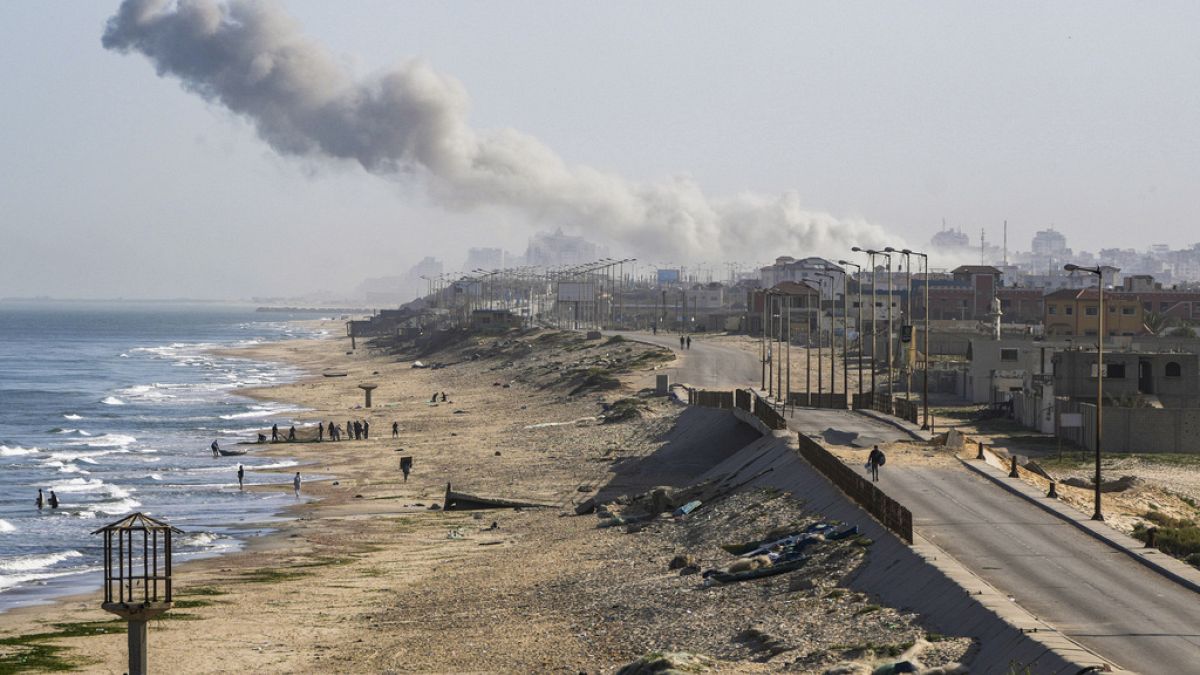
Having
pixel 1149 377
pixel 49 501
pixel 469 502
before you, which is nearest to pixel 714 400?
pixel 469 502

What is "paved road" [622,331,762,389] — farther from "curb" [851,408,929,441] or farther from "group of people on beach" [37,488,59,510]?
"group of people on beach" [37,488,59,510]

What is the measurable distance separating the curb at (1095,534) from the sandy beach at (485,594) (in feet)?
21.2

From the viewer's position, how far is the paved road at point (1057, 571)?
27.4 m

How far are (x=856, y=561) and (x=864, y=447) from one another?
→ 22761mm

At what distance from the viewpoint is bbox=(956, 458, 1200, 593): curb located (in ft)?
107

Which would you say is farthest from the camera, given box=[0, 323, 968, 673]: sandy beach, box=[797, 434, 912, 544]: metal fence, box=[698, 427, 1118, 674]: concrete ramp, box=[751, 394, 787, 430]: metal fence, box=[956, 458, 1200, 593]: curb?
box=[751, 394, 787, 430]: metal fence

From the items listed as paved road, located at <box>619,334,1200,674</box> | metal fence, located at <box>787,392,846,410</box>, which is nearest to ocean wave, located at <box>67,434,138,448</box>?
metal fence, located at <box>787,392,846,410</box>

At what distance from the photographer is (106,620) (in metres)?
46.5

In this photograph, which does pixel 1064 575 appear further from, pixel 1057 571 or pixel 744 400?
pixel 744 400

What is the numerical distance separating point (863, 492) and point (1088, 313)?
9883 cm

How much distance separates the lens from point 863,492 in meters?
42.4

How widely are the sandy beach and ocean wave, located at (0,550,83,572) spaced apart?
6.30 m

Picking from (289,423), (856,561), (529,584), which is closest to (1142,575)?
(856,561)

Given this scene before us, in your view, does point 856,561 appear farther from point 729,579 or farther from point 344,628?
point 344,628
